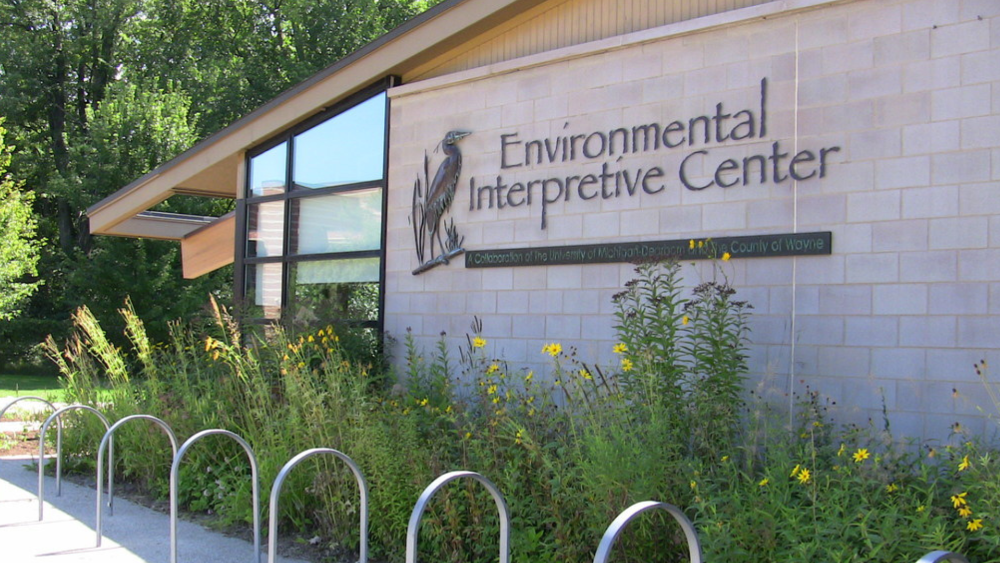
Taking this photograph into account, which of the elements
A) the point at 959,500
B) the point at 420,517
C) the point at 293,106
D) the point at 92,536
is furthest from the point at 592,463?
the point at 293,106

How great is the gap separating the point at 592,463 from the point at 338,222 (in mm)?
6661

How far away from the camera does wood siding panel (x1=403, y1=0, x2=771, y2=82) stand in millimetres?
8125

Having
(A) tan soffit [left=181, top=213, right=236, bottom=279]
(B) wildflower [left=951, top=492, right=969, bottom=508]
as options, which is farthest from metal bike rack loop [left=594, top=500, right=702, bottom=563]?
(A) tan soffit [left=181, top=213, right=236, bottom=279]

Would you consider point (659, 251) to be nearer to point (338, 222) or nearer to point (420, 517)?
point (420, 517)

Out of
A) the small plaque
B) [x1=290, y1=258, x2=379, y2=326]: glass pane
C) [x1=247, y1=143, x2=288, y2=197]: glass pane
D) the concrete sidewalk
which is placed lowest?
the concrete sidewalk

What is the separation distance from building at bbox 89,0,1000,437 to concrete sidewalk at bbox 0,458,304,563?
276cm

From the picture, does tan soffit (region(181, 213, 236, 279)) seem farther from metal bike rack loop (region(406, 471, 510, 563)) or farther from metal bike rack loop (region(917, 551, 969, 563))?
metal bike rack loop (region(917, 551, 969, 563))

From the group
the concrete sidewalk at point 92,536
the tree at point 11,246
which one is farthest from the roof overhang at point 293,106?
the tree at point 11,246

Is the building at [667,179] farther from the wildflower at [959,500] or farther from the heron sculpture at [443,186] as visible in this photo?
the wildflower at [959,500]

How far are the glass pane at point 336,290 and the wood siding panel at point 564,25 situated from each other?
7.29 ft

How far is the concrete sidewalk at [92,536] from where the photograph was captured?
6.75 metres

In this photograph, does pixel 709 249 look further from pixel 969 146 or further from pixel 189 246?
pixel 189 246

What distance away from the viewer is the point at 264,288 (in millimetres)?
12141

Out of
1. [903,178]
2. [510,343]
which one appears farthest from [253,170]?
[903,178]
